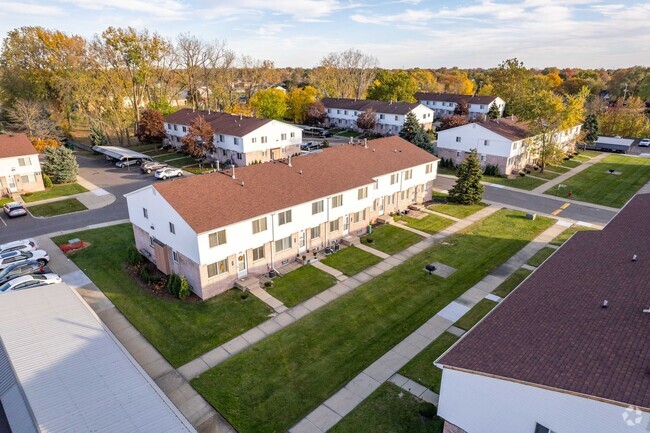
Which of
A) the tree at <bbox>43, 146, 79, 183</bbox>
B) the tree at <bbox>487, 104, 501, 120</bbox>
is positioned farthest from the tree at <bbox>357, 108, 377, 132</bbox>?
the tree at <bbox>43, 146, 79, 183</bbox>

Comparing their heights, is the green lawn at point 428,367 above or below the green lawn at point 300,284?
below

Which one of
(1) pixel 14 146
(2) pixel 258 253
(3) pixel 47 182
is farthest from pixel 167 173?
(2) pixel 258 253

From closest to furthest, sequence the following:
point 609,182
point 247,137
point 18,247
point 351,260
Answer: point 18,247 < point 351,260 < point 609,182 < point 247,137

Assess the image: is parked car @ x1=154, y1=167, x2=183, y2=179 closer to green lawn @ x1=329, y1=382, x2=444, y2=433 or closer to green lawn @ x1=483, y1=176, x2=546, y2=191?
green lawn @ x1=483, y1=176, x2=546, y2=191

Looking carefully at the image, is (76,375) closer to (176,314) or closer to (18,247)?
(176,314)

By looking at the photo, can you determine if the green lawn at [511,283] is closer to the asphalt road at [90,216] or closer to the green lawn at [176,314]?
the green lawn at [176,314]

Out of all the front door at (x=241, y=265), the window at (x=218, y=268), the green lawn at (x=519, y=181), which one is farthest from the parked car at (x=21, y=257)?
the green lawn at (x=519, y=181)
